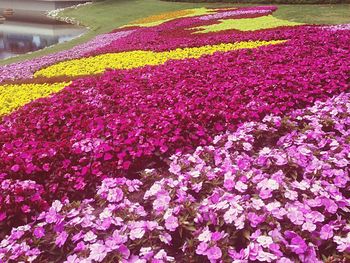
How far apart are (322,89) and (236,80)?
1.86 meters

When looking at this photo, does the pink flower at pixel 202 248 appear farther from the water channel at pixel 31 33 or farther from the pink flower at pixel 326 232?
the water channel at pixel 31 33

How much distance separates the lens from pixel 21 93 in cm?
1203

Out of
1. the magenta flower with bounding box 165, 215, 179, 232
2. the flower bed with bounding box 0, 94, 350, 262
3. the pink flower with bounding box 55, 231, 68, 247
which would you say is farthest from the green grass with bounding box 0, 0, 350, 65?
the pink flower with bounding box 55, 231, 68, 247

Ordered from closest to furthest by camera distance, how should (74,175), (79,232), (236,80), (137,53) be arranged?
1. (79,232)
2. (74,175)
3. (236,80)
4. (137,53)

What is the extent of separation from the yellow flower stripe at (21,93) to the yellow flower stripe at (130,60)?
2.06m

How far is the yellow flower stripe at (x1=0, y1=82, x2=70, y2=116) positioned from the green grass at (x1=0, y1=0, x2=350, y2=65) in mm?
12700

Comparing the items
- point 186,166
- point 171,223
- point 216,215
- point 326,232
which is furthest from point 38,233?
point 326,232

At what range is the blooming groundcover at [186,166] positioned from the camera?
4215 millimetres

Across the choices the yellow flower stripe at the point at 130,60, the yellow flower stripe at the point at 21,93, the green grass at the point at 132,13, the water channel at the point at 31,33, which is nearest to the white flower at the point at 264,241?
the yellow flower stripe at the point at 21,93

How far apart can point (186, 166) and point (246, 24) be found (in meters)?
18.9

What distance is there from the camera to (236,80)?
944 centimetres

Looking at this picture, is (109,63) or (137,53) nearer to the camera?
(109,63)

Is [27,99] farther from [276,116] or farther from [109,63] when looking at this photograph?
[276,116]

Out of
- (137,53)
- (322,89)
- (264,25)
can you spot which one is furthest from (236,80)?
(264,25)
